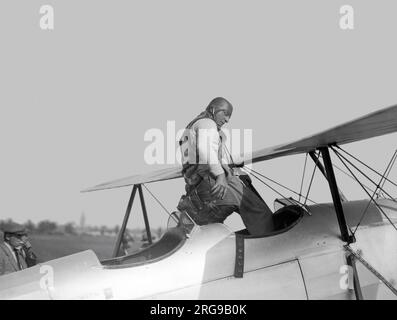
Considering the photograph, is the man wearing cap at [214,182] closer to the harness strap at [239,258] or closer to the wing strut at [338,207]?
the harness strap at [239,258]

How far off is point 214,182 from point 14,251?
14.2ft

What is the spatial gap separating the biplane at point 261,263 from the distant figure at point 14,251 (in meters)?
3.17

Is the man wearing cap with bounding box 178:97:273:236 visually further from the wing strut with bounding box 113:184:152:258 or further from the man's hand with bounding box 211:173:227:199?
the wing strut with bounding box 113:184:152:258

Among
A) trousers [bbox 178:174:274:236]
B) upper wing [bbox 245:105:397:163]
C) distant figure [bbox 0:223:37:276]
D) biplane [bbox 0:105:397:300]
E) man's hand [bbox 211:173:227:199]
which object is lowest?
distant figure [bbox 0:223:37:276]

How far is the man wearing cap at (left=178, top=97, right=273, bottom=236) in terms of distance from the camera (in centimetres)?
466

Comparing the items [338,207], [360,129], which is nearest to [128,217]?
[338,207]

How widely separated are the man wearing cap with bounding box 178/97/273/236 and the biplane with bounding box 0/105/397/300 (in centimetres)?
36

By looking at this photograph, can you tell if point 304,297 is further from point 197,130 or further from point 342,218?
point 197,130

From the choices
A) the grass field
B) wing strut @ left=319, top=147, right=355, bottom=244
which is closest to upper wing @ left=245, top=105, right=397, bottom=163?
wing strut @ left=319, top=147, right=355, bottom=244

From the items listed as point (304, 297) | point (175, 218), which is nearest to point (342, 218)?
point (304, 297)

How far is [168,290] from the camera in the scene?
3998 mm

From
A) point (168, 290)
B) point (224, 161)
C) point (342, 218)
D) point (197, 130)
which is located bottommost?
point (168, 290)
